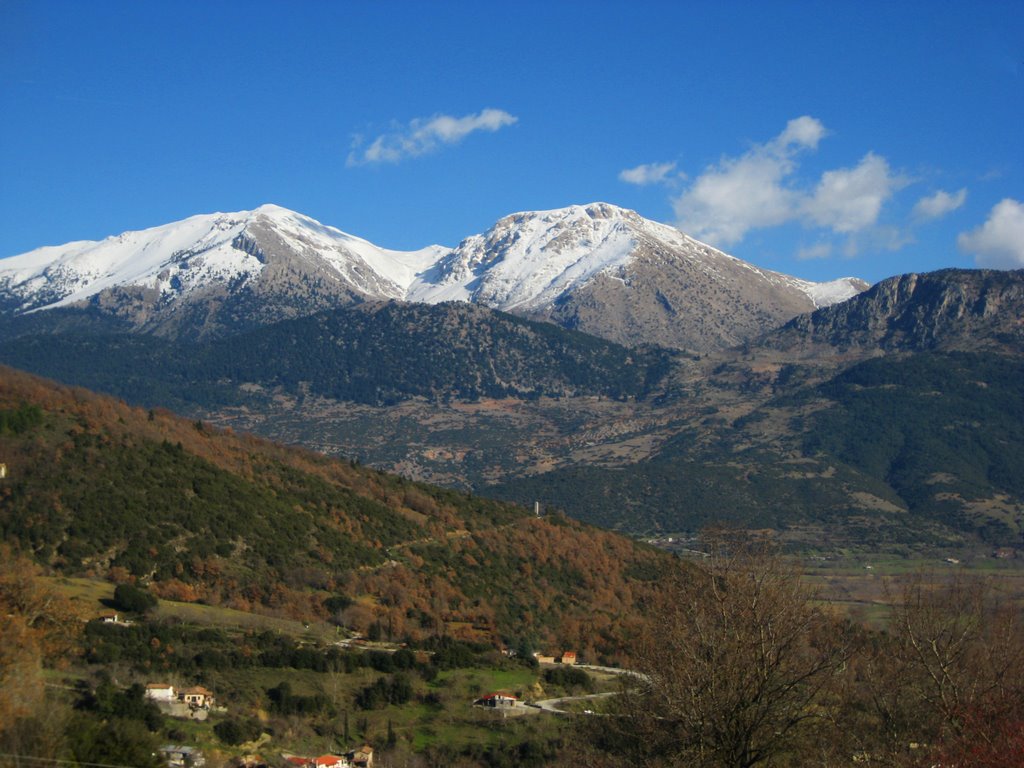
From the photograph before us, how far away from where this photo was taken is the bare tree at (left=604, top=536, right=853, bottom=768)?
27.0m

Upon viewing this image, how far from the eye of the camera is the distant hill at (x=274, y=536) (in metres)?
65.1

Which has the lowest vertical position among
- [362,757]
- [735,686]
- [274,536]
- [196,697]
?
[362,757]

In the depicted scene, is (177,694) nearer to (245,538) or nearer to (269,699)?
(269,699)

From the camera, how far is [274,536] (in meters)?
75.2

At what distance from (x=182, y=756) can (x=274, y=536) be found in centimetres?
3768

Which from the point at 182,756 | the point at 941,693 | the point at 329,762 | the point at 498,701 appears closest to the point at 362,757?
the point at 329,762

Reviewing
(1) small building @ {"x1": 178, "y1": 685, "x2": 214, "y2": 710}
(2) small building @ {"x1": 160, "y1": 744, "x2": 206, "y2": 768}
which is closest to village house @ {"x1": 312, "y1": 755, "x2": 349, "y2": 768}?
(2) small building @ {"x1": 160, "y1": 744, "x2": 206, "y2": 768}

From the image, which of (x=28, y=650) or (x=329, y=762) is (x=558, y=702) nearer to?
(x=329, y=762)

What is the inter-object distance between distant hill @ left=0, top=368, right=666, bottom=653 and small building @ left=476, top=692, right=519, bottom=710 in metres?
14.7

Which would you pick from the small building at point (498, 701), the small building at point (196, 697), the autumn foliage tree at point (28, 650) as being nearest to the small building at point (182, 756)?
the autumn foliage tree at point (28, 650)

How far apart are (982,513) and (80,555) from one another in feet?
461

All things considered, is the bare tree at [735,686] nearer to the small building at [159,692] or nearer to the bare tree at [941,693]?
the bare tree at [941,693]

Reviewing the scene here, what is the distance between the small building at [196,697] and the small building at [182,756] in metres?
5.05

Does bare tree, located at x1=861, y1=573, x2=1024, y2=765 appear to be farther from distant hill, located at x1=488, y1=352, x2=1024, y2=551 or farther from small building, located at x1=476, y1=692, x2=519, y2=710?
distant hill, located at x1=488, y1=352, x2=1024, y2=551
